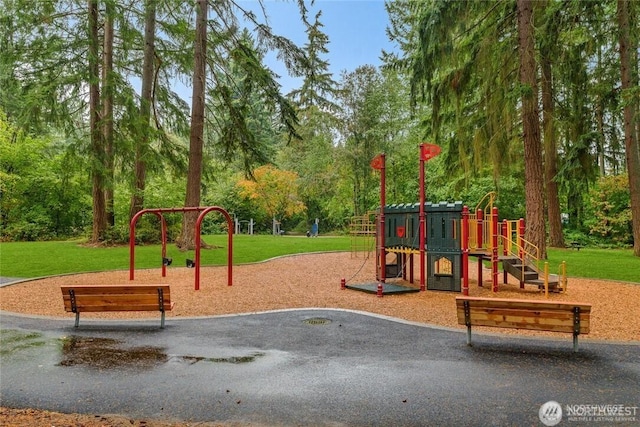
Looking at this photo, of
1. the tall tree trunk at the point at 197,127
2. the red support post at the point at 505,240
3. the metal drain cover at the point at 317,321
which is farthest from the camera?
the tall tree trunk at the point at 197,127

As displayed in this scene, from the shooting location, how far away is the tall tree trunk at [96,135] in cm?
1598

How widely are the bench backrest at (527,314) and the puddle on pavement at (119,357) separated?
264 cm

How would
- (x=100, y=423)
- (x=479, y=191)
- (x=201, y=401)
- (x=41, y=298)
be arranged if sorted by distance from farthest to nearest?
(x=479, y=191) < (x=41, y=298) < (x=201, y=401) < (x=100, y=423)

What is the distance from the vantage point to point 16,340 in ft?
17.7

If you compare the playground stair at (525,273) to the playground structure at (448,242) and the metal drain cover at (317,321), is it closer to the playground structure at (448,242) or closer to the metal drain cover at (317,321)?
the playground structure at (448,242)

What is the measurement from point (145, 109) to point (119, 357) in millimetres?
14158

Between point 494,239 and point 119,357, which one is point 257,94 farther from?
point 119,357

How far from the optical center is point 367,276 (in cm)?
1171

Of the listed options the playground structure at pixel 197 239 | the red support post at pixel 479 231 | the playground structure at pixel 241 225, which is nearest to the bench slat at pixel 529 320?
the red support post at pixel 479 231

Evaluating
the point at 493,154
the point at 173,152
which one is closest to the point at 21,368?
the point at 493,154

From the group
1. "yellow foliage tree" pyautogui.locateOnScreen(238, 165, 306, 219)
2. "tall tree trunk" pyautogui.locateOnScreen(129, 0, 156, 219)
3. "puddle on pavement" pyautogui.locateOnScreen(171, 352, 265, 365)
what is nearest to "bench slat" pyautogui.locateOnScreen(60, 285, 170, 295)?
"puddle on pavement" pyautogui.locateOnScreen(171, 352, 265, 365)

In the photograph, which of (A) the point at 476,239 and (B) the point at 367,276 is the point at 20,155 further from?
(A) the point at 476,239

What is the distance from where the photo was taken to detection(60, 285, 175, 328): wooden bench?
19.5 feet

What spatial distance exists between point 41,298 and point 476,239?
913cm
